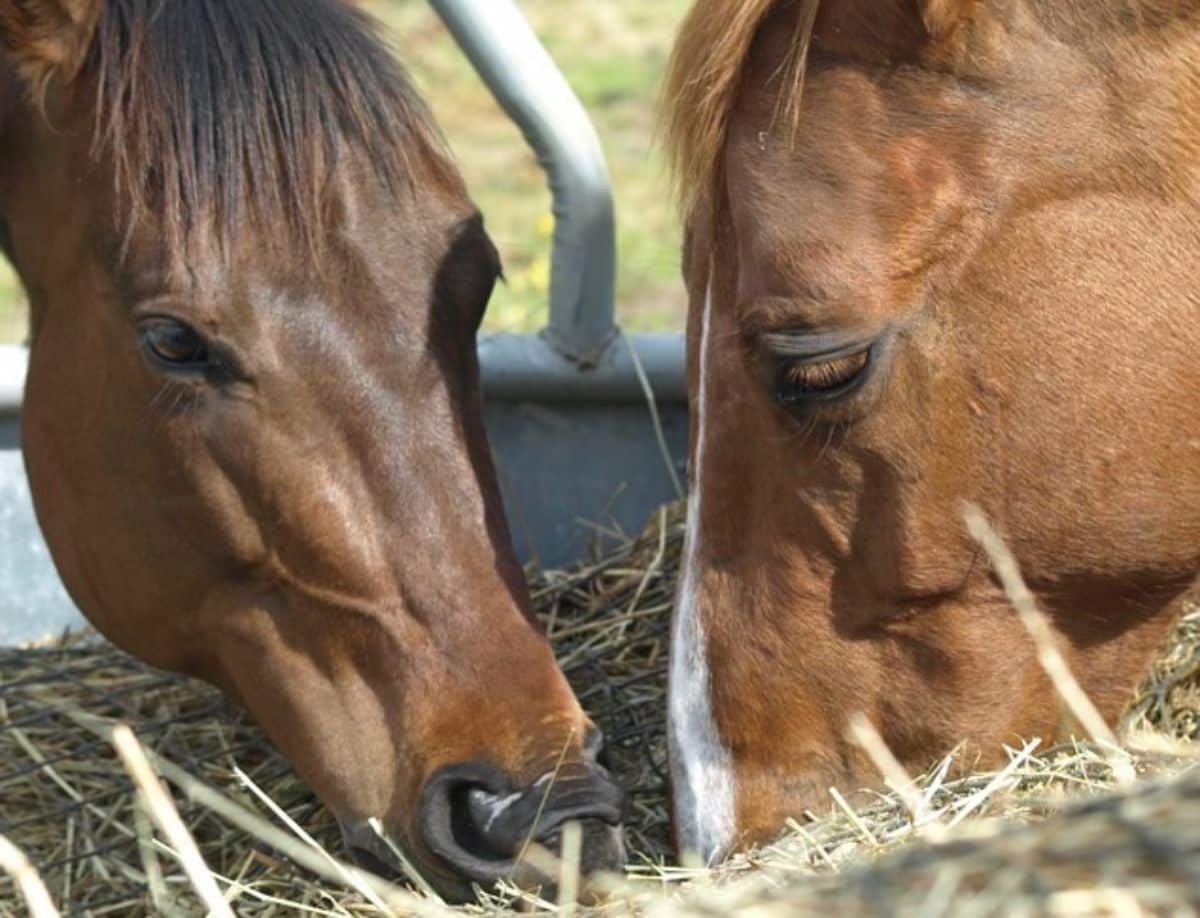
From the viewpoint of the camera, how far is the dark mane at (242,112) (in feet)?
8.34

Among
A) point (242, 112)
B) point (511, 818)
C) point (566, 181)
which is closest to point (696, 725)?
point (511, 818)

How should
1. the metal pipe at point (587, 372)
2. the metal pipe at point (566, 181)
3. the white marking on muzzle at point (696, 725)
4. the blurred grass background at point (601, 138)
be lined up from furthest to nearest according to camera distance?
the blurred grass background at point (601, 138), the metal pipe at point (587, 372), the metal pipe at point (566, 181), the white marking on muzzle at point (696, 725)

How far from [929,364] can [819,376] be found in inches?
5.3

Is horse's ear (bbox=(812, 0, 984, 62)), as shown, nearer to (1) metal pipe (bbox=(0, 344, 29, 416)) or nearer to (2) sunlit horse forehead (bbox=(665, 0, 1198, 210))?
(2) sunlit horse forehead (bbox=(665, 0, 1198, 210))

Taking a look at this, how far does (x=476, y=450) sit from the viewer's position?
2621mm

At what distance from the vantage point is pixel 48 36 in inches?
107

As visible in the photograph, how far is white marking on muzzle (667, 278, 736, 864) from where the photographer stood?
7.72 feet

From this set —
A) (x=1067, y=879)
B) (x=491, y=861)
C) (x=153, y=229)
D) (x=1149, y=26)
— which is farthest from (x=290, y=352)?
(x=1067, y=879)

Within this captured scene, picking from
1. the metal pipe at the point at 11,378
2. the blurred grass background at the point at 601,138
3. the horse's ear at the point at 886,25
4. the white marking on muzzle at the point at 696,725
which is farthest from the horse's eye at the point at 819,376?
the blurred grass background at the point at 601,138

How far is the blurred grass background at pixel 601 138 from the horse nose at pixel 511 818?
283cm

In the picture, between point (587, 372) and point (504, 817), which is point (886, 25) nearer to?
point (504, 817)

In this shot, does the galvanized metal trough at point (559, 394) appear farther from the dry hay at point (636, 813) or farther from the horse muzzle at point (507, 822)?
Result: the horse muzzle at point (507, 822)

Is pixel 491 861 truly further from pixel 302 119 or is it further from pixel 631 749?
pixel 302 119

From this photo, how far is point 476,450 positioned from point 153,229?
0.55 metres
